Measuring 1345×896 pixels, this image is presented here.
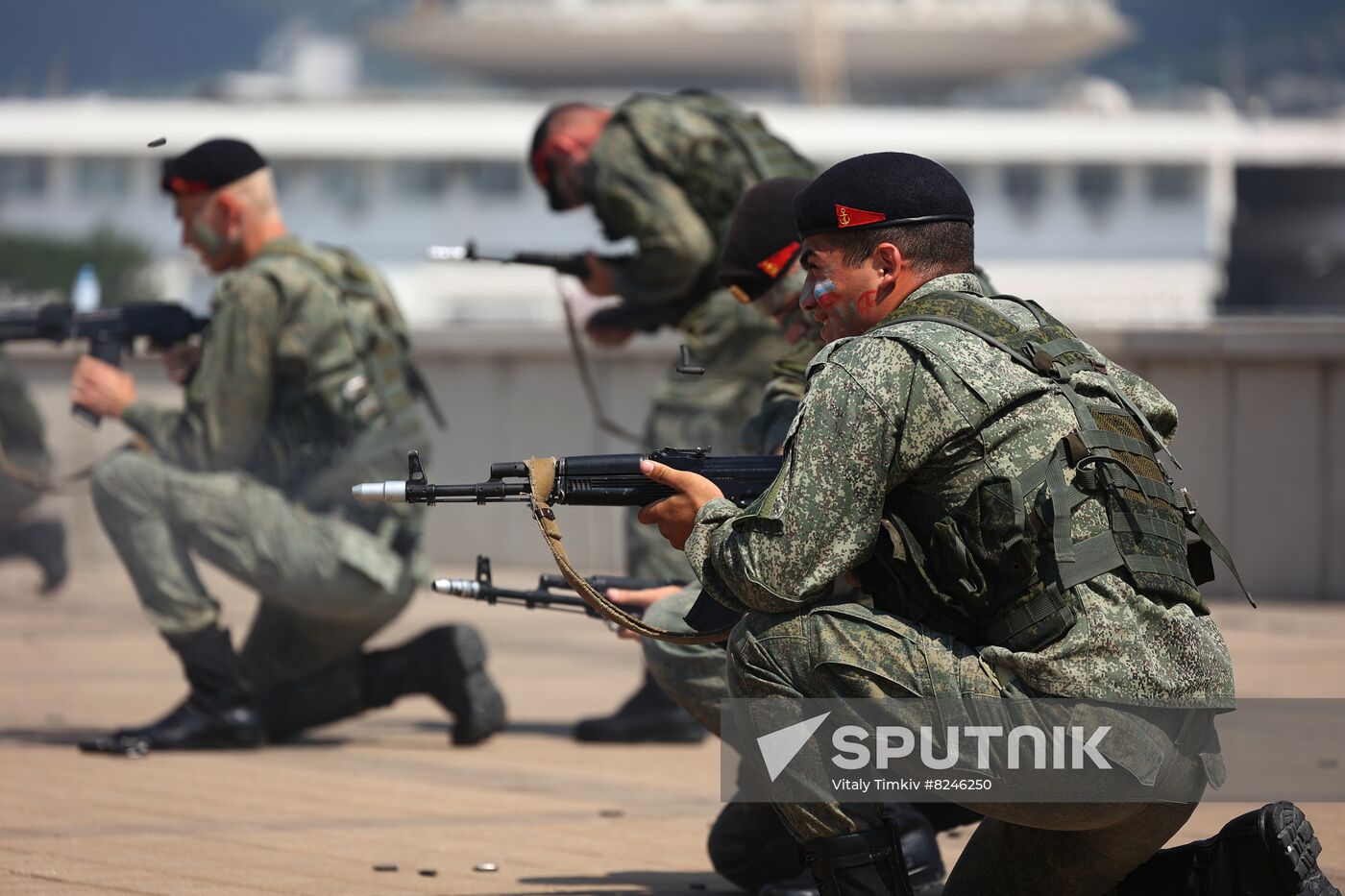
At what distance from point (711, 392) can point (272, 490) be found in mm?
1378

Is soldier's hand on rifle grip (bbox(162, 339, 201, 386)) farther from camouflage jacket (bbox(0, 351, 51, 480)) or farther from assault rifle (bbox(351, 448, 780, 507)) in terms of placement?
camouflage jacket (bbox(0, 351, 51, 480))

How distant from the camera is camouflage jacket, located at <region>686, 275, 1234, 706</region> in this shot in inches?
133

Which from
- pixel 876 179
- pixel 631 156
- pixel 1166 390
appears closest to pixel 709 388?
pixel 631 156

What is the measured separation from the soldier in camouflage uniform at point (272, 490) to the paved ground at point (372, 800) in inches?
7.3

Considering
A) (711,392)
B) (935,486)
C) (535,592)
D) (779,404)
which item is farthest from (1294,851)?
(711,392)

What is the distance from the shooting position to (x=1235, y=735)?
6.59 metres

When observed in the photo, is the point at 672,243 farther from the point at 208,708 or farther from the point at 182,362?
the point at 208,708

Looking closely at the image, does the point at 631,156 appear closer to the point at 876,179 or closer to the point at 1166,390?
the point at 876,179

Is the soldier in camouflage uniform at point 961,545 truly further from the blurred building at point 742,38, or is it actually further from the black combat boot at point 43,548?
the blurred building at point 742,38

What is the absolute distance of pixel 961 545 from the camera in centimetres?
341

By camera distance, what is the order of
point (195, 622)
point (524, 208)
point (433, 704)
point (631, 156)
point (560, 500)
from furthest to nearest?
point (524, 208), point (433, 704), point (631, 156), point (195, 622), point (560, 500)

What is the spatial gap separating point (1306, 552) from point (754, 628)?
7369mm

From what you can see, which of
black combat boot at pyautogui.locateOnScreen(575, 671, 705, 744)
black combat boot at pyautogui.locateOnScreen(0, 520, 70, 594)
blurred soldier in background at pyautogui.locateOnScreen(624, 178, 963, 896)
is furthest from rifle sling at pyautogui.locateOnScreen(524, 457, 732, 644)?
black combat boot at pyautogui.locateOnScreen(0, 520, 70, 594)

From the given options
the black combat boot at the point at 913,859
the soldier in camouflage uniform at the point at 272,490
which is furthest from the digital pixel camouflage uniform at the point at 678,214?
the black combat boot at the point at 913,859
